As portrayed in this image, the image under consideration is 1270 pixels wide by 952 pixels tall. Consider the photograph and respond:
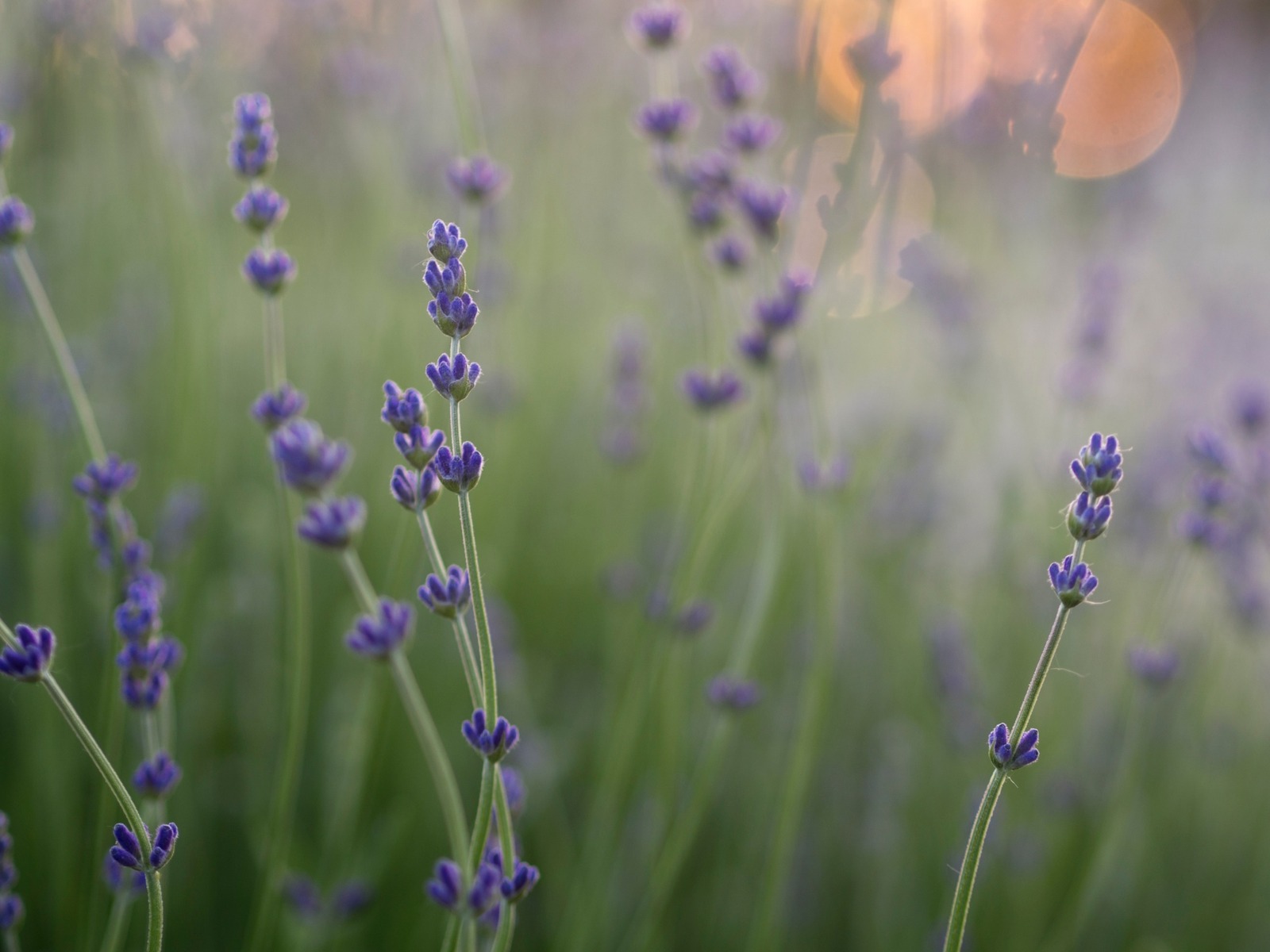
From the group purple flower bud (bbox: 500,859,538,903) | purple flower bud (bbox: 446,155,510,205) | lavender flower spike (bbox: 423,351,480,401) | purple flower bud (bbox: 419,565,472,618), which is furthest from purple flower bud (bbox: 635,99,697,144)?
purple flower bud (bbox: 500,859,538,903)

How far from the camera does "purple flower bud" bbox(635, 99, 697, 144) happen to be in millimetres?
1621

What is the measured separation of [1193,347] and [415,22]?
330 centimetres

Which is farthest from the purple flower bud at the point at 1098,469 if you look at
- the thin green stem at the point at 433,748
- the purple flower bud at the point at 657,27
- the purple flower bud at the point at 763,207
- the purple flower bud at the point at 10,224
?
the purple flower bud at the point at 10,224

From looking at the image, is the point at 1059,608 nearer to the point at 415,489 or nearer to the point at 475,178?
the point at 415,489

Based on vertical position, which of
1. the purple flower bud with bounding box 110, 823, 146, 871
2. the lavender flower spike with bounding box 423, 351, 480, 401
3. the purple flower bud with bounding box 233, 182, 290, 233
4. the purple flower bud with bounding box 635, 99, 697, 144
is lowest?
the purple flower bud with bounding box 110, 823, 146, 871

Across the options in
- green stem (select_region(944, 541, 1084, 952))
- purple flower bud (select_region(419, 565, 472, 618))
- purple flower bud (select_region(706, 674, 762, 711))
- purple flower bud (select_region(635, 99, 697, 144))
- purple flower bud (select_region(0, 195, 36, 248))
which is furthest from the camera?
purple flower bud (select_region(635, 99, 697, 144))

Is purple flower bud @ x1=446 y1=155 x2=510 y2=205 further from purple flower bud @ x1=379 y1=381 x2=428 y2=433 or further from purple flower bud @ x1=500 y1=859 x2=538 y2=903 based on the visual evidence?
purple flower bud @ x1=500 y1=859 x2=538 y2=903

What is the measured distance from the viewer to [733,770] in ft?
7.64

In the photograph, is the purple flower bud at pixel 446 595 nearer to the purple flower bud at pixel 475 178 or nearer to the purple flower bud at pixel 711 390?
the purple flower bud at pixel 711 390

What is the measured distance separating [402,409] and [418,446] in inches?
1.5

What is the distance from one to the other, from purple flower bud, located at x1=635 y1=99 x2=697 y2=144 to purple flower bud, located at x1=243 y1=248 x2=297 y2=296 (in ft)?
2.27

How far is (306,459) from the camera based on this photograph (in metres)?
0.88

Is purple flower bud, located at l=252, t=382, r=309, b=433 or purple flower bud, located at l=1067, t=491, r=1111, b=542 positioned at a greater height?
purple flower bud, located at l=1067, t=491, r=1111, b=542

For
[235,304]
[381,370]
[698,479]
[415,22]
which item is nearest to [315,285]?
[235,304]
